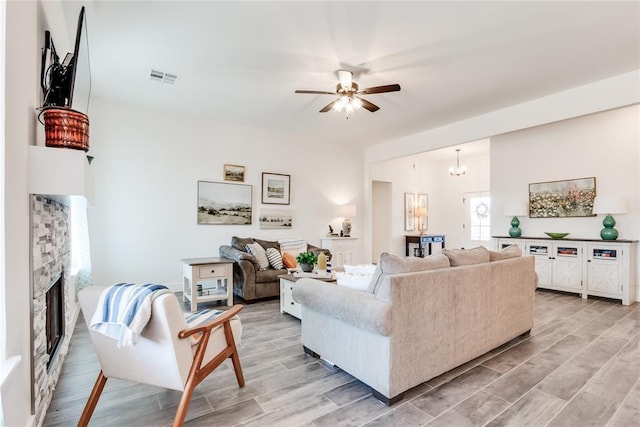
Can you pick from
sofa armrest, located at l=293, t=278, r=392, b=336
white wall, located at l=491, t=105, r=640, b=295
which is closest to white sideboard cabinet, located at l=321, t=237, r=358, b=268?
white wall, located at l=491, t=105, r=640, b=295

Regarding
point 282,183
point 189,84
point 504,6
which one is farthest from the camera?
point 282,183

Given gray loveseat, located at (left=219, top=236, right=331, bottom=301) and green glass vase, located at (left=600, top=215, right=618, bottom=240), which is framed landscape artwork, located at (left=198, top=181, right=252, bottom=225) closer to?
gray loveseat, located at (left=219, top=236, right=331, bottom=301)

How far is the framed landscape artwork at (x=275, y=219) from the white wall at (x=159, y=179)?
100 mm

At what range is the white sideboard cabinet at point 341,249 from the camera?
634 centimetres

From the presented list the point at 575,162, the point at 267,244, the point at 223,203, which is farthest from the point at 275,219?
the point at 575,162

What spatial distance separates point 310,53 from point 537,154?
4.58m

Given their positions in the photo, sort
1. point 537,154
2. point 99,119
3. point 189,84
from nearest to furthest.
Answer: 1. point 189,84
2. point 99,119
3. point 537,154

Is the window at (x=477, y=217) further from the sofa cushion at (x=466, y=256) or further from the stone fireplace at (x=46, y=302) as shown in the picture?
the stone fireplace at (x=46, y=302)

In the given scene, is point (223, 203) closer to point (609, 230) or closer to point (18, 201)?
point (18, 201)

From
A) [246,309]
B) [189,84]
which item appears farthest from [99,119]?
[246,309]

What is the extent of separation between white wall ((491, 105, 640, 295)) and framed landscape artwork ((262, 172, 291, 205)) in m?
3.98

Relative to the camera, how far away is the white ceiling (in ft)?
8.43

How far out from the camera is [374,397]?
6.72ft

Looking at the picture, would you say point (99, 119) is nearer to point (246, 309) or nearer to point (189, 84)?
point (189, 84)
